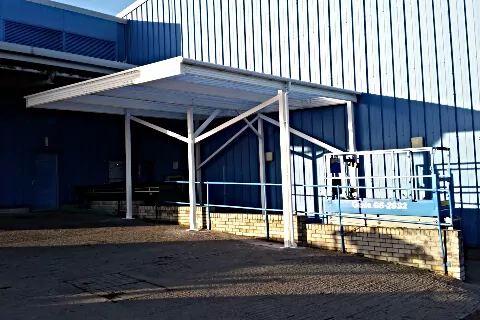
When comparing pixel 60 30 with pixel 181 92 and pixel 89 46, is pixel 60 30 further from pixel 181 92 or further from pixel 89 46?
pixel 181 92

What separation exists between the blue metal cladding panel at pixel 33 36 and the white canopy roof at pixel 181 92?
12.7 feet

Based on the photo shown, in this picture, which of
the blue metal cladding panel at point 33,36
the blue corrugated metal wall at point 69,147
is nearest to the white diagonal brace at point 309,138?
the blue corrugated metal wall at point 69,147

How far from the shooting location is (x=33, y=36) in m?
14.5

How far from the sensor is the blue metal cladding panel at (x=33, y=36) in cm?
1397

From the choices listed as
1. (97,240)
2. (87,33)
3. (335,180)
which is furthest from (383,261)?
(87,33)

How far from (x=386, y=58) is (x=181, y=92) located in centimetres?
541

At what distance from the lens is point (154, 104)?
11914 mm

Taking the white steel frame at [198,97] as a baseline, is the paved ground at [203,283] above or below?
below

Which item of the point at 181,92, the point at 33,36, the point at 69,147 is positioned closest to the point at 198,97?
the point at 181,92

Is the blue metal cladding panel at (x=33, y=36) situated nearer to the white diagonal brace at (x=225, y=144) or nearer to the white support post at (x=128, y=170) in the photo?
the white support post at (x=128, y=170)

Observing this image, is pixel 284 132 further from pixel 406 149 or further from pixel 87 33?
pixel 87 33

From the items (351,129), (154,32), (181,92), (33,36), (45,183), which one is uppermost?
(154,32)

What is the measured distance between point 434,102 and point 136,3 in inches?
459

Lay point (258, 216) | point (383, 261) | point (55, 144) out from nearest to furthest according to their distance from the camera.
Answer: point (383, 261) → point (258, 216) → point (55, 144)
